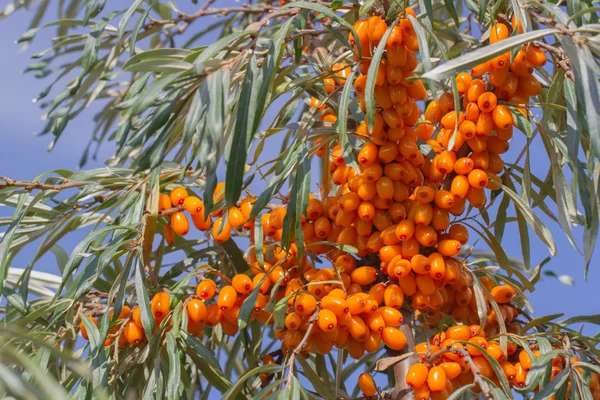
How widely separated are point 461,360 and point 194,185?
730mm

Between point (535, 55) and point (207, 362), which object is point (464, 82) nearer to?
point (535, 55)

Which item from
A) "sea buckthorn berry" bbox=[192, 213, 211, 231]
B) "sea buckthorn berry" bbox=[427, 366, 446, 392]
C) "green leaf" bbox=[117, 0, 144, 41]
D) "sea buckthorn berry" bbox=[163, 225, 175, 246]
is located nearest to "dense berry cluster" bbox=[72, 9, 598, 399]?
"sea buckthorn berry" bbox=[427, 366, 446, 392]

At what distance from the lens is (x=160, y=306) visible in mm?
1482

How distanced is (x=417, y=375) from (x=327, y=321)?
0.63 feet

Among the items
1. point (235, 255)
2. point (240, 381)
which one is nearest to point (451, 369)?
point (240, 381)

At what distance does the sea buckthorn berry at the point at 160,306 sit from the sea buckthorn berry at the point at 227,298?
0.11 m

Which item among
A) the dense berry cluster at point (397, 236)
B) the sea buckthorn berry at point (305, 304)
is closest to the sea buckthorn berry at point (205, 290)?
the dense berry cluster at point (397, 236)

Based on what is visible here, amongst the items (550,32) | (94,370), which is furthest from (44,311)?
(550,32)

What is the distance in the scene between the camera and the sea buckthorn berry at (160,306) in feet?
4.86

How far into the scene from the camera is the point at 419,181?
1426 millimetres

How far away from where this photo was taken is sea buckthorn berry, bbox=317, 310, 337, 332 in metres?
1.29

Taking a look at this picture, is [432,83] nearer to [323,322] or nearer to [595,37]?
[595,37]

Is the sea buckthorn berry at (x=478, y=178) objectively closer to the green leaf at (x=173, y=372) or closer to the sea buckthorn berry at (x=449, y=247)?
the sea buckthorn berry at (x=449, y=247)

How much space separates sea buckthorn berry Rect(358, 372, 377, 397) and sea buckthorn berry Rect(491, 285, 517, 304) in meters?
0.31
